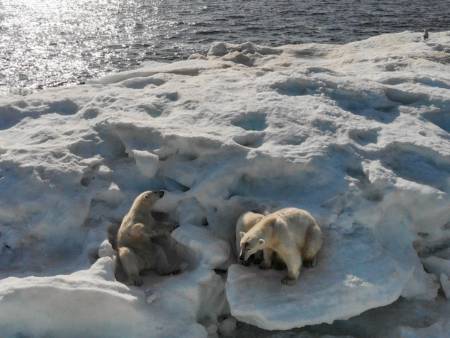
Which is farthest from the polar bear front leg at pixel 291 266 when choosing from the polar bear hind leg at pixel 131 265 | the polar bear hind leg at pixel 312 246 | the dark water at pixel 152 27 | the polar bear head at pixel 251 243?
the dark water at pixel 152 27

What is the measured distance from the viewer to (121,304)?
713 cm

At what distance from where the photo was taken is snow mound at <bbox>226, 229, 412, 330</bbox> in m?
7.07

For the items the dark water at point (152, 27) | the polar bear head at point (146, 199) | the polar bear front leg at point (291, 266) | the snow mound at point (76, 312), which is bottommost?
the dark water at point (152, 27)

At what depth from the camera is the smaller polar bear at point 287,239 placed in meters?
7.30

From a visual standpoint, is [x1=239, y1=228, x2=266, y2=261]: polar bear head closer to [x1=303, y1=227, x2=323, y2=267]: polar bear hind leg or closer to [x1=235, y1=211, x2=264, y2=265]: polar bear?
[x1=235, y1=211, x2=264, y2=265]: polar bear

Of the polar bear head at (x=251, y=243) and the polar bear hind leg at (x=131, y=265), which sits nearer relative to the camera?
the polar bear head at (x=251, y=243)

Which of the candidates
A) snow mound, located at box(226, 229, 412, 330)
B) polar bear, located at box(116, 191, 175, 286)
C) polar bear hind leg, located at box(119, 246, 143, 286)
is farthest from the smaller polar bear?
polar bear hind leg, located at box(119, 246, 143, 286)

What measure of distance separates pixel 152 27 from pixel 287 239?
668 inches

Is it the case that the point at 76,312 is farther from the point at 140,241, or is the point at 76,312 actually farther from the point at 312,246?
the point at 312,246

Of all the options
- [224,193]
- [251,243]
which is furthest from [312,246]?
[224,193]

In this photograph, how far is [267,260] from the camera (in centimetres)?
765

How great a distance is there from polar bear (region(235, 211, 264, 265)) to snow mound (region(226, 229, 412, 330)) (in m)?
0.46

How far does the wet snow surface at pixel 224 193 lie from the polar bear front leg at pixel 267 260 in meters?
0.11

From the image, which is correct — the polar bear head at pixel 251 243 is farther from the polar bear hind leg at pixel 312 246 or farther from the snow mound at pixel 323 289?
the polar bear hind leg at pixel 312 246
